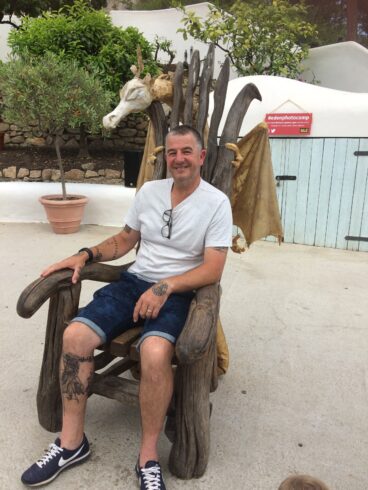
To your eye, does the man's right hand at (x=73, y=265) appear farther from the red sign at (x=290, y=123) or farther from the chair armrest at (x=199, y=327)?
the red sign at (x=290, y=123)

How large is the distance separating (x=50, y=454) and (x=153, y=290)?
0.81 m

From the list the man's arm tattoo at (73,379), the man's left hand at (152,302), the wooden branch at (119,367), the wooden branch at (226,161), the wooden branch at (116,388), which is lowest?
the wooden branch at (119,367)

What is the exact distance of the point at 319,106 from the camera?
16.6ft

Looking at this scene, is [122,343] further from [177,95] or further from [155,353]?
[177,95]

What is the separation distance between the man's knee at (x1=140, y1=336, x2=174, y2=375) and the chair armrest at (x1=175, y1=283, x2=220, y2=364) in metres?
0.09

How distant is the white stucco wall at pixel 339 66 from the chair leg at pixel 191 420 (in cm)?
660

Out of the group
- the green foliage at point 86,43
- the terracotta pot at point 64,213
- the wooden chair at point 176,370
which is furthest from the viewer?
the green foliage at point 86,43

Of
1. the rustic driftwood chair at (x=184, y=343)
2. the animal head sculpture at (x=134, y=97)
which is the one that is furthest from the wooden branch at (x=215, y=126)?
the animal head sculpture at (x=134, y=97)

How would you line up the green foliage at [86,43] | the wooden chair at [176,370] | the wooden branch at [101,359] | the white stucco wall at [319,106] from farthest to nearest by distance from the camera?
the green foliage at [86,43], the white stucco wall at [319,106], the wooden branch at [101,359], the wooden chair at [176,370]

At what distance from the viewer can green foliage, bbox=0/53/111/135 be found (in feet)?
17.0

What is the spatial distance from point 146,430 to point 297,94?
4.54 metres

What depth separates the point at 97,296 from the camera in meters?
2.06

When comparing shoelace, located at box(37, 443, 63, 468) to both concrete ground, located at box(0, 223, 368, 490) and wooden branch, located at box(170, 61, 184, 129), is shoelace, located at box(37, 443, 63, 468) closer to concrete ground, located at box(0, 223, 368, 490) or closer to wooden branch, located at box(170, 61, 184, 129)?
concrete ground, located at box(0, 223, 368, 490)

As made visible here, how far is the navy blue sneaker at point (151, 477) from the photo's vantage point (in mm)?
1689
